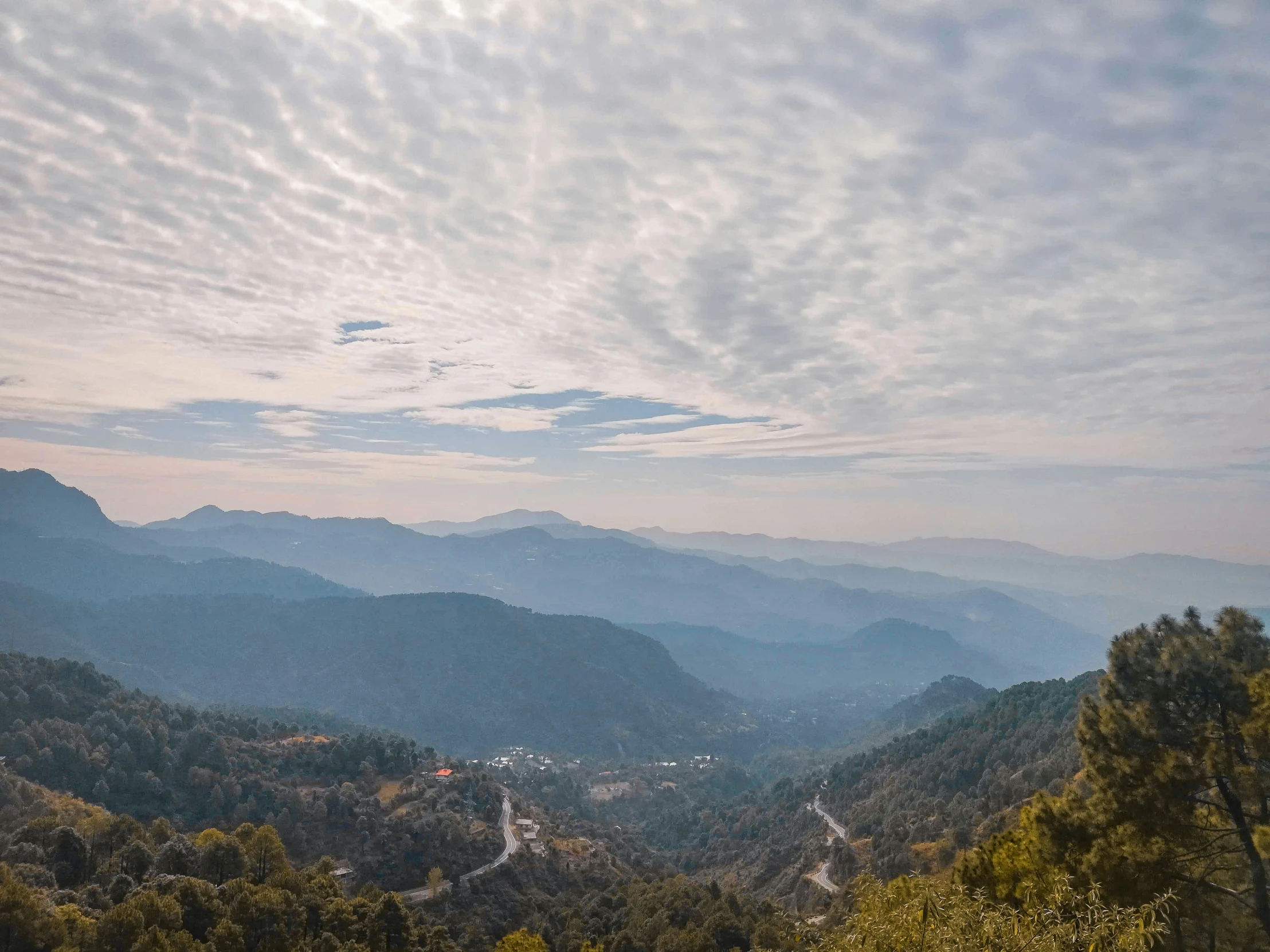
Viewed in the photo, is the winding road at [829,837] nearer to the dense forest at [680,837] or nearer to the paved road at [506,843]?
the dense forest at [680,837]

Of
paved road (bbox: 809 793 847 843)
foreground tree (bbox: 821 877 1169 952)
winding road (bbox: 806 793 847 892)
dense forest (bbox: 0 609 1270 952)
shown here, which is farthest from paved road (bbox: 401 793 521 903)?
foreground tree (bbox: 821 877 1169 952)

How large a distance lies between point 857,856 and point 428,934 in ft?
223

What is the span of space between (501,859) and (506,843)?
8554 mm

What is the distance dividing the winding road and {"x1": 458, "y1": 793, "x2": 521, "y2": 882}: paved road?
4111 cm

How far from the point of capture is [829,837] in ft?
399

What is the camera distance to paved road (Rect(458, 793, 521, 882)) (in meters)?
87.5

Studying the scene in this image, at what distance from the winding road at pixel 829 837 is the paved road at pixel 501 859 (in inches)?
1618

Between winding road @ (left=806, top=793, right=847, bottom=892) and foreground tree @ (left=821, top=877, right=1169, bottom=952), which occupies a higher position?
foreground tree @ (left=821, top=877, right=1169, bottom=952)

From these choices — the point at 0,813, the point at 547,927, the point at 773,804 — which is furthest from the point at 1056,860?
the point at 773,804

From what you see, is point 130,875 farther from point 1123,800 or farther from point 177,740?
point 177,740

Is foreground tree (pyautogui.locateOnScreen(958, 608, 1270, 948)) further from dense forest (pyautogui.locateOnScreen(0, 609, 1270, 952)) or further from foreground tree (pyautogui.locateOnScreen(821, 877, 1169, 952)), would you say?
foreground tree (pyautogui.locateOnScreen(821, 877, 1169, 952))

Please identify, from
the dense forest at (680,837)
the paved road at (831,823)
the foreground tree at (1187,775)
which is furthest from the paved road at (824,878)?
the foreground tree at (1187,775)

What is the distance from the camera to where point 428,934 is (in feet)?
187

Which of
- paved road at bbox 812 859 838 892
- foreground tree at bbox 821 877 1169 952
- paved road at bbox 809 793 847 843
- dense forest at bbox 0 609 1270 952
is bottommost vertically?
paved road at bbox 809 793 847 843
